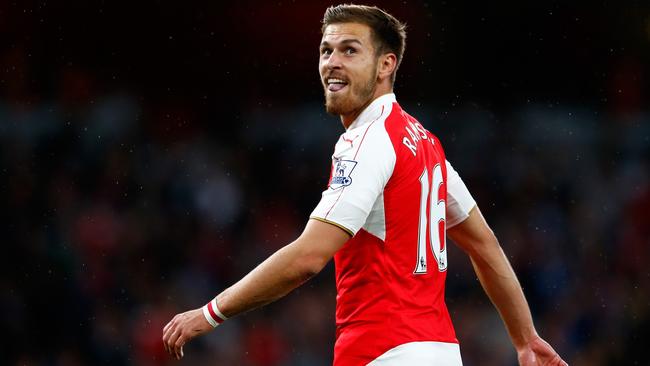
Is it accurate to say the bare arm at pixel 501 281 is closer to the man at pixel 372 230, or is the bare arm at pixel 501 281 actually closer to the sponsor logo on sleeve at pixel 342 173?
the man at pixel 372 230

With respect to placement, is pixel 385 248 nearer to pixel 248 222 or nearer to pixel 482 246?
pixel 482 246

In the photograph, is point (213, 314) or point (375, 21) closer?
point (213, 314)

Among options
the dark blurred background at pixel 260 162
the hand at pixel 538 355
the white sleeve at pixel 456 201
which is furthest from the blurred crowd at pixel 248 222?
the white sleeve at pixel 456 201

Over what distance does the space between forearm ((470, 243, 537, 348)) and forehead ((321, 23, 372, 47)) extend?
104 cm

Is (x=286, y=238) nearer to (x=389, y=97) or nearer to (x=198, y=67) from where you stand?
(x=198, y=67)

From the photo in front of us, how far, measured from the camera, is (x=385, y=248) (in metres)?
3.50

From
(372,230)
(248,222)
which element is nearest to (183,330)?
(372,230)

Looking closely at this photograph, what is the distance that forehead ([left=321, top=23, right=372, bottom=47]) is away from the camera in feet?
12.4

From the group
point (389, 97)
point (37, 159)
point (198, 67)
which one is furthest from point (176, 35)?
point (389, 97)

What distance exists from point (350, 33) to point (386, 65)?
208mm

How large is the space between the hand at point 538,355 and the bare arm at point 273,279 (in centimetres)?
124

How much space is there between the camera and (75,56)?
11570 millimetres

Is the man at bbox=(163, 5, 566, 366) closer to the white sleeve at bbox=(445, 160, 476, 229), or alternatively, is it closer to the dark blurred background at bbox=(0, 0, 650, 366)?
the white sleeve at bbox=(445, 160, 476, 229)

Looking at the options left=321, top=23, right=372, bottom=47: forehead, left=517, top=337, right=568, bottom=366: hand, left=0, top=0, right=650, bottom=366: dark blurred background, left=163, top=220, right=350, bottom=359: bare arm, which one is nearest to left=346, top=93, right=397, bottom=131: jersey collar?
left=321, top=23, right=372, bottom=47: forehead
